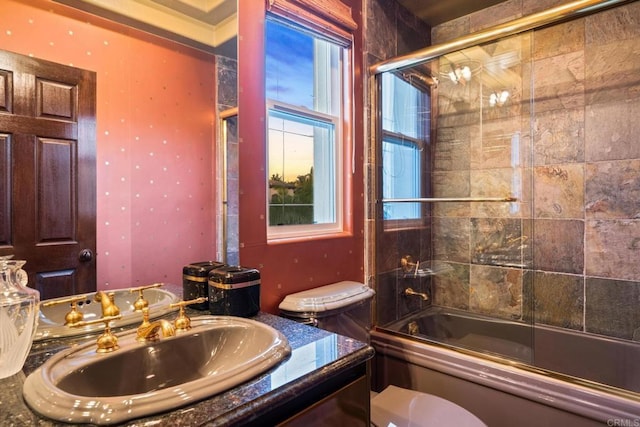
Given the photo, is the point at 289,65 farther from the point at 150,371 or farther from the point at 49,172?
the point at 150,371

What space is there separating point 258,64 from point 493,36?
1180mm

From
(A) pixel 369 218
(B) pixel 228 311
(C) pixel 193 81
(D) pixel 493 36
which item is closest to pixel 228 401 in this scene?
(B) pixel 228 311

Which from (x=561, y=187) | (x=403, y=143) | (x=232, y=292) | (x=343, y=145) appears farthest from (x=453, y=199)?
(x=232, y=292)

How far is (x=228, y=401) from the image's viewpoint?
675mm

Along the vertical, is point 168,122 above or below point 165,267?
above

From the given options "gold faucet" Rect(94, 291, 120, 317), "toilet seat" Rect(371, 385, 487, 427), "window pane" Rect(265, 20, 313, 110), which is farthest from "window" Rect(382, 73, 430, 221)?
"gold faucet" Rect(94, 291, 120, 317)

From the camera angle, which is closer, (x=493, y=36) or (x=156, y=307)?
(x=156, y=307)

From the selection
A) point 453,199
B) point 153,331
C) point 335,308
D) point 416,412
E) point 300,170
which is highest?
point 300,170

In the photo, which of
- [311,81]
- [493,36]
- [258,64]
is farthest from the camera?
[311,81]

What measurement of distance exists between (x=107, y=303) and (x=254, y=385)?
1.78 feet

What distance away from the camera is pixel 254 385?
0.74 meters

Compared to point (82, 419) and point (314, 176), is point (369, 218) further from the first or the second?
point (82, 419)
